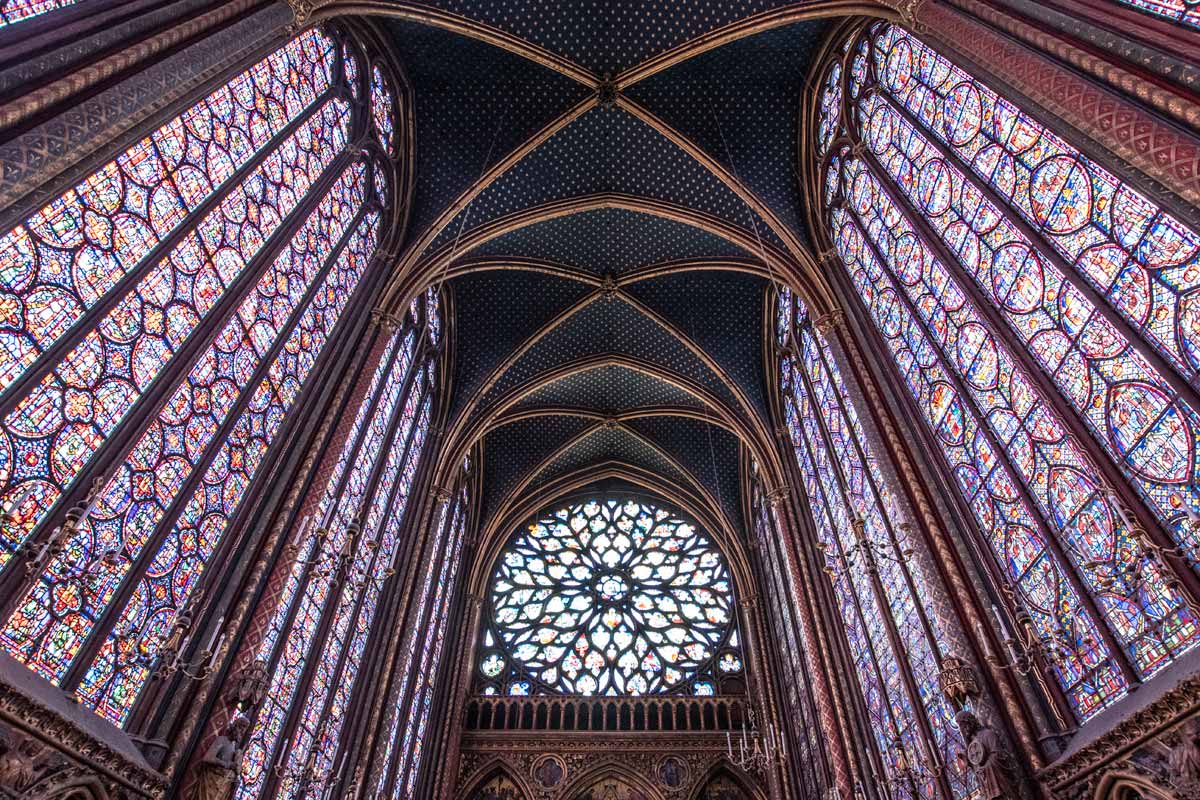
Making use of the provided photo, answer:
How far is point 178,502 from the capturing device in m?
7.83

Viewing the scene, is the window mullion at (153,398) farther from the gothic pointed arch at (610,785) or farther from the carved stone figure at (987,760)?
the gothic pointed arch at (610,785)

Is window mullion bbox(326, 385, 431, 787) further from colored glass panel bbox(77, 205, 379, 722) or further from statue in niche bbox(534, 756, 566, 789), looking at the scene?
statue in niche bbox(534, 756, 566, 789)

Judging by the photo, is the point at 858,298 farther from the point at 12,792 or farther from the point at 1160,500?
the point at 12,792

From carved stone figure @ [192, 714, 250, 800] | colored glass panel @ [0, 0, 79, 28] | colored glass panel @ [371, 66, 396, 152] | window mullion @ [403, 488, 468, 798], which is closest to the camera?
colored glass panel @ [0, 0, 79, 28]

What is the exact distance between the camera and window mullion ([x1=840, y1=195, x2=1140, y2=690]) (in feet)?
22.1

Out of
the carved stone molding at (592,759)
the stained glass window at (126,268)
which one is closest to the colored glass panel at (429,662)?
the carved stone molding at (592,759)

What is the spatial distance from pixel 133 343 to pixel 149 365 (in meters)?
0.30

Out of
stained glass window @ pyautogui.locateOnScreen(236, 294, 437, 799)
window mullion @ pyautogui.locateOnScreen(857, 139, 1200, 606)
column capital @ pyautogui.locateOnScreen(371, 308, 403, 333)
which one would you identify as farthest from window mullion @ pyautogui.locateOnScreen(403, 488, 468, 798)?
window mullion @ pyautogui.locateOnScreen(857, 139, 1200, 606)

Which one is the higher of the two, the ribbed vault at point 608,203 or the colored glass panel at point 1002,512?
the ribbed vault at point 608,203

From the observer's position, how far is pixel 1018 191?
27.9 feet

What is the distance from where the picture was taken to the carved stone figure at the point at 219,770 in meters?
7.11

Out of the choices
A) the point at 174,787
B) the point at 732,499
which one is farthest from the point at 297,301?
the point at 732,499

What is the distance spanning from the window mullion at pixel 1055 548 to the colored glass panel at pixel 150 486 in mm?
8922

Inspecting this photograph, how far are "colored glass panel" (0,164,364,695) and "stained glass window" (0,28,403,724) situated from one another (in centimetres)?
2
